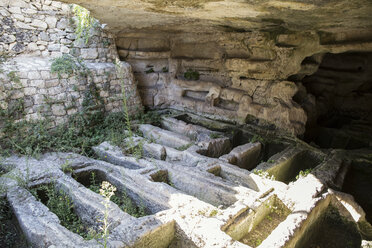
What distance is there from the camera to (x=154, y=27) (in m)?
6.76

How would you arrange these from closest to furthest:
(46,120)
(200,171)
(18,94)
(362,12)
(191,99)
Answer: (362,12)
(200,171)
(18,94)
(46,120)
(191,99)

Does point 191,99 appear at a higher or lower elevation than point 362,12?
lower

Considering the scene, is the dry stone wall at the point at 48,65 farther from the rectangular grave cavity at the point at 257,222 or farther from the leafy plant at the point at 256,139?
the rectangular grave cavity at the point at 257,222

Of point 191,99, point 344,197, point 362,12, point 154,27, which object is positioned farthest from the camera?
point 191,99

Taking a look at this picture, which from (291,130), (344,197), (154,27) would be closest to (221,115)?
(291,130)

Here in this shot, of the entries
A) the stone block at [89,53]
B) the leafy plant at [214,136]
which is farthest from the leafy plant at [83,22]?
the leafy plant at [214,136]

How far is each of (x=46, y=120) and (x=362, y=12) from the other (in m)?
5.95

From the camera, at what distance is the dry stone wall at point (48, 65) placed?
5445mm

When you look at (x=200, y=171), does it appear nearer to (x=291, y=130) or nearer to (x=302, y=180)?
(x=302, y=180)

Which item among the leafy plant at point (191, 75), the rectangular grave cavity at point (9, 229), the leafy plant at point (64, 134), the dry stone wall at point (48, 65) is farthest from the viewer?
the leafy plant at point (191, 75)

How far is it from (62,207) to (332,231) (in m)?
4.08

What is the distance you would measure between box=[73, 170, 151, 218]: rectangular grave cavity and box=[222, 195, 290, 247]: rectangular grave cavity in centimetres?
132

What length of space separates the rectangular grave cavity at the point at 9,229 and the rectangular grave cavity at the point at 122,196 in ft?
3.50

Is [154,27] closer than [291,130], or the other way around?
[291,130]
